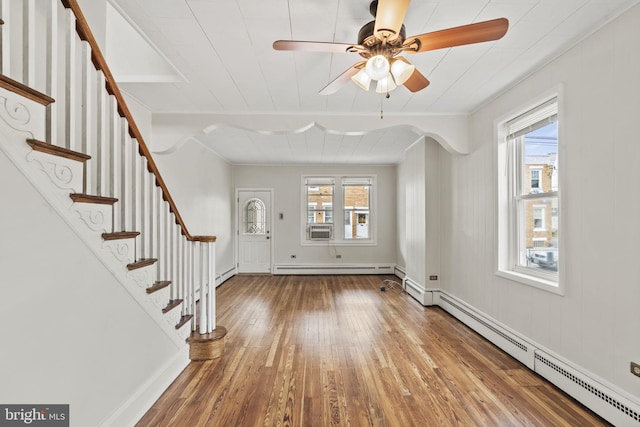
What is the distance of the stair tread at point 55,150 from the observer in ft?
3.84

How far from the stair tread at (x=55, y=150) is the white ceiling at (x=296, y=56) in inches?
41.3

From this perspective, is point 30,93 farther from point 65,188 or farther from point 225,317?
point 225,317

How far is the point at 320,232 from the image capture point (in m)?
6.88

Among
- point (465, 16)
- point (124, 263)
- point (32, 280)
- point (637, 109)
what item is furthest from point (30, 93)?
point (637, 109)

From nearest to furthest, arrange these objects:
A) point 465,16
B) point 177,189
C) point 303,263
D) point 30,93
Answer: point 30,93
point 465,16
point 177,189
point 303,263

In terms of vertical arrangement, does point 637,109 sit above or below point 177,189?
above

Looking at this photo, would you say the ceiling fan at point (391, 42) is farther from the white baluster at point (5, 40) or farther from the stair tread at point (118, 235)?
the stair tread at point (118, 235)

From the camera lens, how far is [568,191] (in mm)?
2191

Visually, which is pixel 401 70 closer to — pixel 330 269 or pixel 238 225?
pixel 330 269

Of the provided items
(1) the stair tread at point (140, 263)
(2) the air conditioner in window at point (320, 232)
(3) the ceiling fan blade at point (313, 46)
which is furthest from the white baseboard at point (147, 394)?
(2) the air conditioner in window at point (320, 232)

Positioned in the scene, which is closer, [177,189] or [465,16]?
[465,16]

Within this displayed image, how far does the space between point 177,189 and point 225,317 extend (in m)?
1.87

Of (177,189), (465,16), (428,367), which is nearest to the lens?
(465,16)

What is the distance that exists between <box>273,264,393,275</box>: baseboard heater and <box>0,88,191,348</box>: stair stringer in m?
4.99
